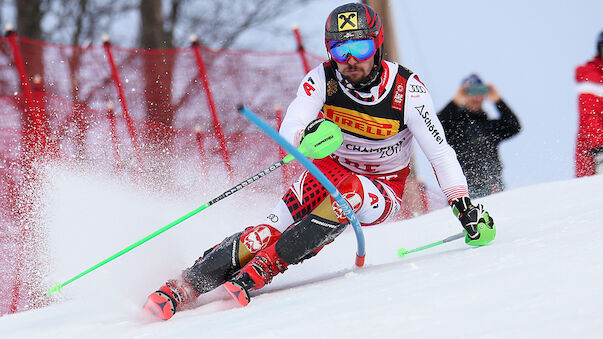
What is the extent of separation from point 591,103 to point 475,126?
72 centimetres

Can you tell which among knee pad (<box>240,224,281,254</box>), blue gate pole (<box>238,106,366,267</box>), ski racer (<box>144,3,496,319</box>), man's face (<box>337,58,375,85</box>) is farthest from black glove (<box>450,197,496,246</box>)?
knee pad (<box>240,224,281,254</box>)

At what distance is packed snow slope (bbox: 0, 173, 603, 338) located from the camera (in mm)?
2143

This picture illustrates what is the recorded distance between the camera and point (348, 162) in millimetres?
3705

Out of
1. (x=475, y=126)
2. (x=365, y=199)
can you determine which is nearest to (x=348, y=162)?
(x=365, y=199)

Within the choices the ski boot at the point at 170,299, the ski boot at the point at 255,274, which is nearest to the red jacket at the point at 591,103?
the ski boot at the point at 255,274

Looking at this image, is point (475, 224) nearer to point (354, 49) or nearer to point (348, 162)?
point (348, 162)

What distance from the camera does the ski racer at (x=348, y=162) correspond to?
3.25 m

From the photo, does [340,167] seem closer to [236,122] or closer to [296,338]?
[296,338]

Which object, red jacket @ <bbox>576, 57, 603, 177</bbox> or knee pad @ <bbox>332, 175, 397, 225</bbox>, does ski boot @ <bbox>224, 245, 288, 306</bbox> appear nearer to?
knee pad @ <bbox>332, 175, 397, 225</bbox>

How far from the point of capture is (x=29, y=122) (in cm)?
508

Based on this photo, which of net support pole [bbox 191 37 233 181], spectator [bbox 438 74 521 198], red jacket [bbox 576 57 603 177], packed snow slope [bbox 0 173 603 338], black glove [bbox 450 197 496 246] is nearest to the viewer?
packed snow slope [bbox 0 173 603 338]

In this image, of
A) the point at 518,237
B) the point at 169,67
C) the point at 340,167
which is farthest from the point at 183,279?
the point at 169,67

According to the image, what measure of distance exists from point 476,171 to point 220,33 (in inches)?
351

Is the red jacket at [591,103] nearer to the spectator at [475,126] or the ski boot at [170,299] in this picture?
the spectator at [475,126]
